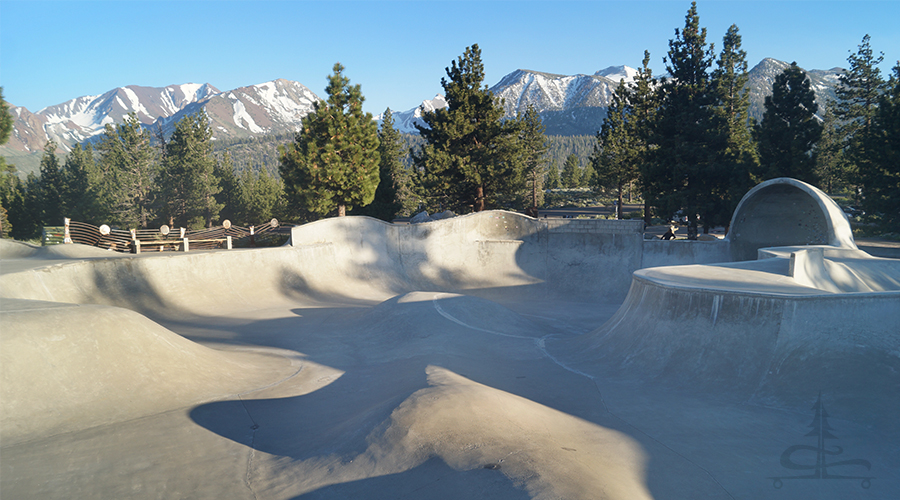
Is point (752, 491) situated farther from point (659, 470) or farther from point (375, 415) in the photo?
point (375, 415)

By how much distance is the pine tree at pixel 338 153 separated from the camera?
28.0 metres

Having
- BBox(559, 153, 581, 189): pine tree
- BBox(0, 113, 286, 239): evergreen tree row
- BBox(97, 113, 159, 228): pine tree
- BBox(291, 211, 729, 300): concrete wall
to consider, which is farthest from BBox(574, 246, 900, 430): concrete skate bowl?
BBox(559, 153, 581, 189): pine tree

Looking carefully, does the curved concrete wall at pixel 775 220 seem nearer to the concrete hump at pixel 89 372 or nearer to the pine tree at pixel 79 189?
the concrete hump at pixel 89 372

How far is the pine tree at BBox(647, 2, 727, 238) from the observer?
27328 millimetres

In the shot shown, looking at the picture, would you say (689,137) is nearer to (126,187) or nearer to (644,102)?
(644,102)

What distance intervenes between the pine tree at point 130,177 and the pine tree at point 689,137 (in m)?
42.2

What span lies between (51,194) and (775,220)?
2050 inches

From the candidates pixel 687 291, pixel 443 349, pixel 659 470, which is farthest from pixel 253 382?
pixel 687 291

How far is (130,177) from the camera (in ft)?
138

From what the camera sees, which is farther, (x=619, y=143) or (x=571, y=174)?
(x=571, y=174)

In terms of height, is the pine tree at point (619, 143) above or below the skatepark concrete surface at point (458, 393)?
above

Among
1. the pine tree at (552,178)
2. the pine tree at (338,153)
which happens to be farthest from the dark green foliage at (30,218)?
the pine tree at (552,178)

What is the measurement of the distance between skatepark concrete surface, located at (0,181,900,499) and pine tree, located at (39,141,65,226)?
113 ft

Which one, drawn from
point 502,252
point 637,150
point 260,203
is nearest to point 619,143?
point 637,150
